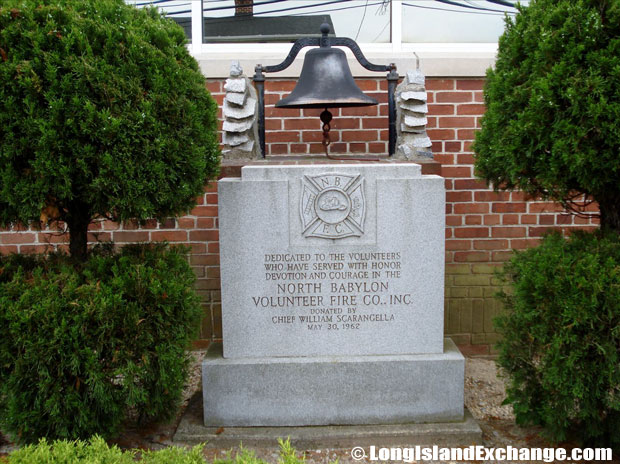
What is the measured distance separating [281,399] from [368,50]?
9.57 feet

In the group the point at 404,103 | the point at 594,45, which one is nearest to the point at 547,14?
the point at 594,45

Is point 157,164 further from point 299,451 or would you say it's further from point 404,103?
point 404,103

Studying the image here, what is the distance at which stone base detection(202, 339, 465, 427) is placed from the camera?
329 centimetres

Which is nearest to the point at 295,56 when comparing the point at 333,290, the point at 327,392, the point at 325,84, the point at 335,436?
the point at 325,84

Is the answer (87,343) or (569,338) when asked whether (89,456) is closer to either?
(87,343)

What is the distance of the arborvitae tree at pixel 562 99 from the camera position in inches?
102

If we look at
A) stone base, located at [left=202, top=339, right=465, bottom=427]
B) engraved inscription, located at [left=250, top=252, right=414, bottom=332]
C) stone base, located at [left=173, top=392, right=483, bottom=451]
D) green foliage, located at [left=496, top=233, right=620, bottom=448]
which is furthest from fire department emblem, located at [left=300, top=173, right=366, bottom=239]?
stone base, located at [left=173, top=392, right=483, bottom=451]

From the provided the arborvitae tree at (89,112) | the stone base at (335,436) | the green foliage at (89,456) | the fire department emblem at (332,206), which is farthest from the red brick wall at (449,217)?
the green foliage at (89,456)

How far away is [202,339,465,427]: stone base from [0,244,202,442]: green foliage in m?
0.36

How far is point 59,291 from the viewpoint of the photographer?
282 cm

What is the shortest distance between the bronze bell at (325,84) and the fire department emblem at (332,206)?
2.00 ft

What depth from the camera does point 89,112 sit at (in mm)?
2609

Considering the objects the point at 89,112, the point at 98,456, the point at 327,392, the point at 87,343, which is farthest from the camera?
the point at 327,392

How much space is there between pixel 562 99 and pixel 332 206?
49.9 inches
